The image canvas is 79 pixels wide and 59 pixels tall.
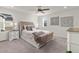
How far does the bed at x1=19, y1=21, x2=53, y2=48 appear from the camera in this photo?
2.19m

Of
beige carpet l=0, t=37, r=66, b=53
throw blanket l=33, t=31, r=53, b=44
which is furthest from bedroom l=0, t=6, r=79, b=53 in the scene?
throw blanket l=33, t=31, r=53, b=44

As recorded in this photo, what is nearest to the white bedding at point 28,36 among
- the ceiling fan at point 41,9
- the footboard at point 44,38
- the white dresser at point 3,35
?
the footboard at point 44,38

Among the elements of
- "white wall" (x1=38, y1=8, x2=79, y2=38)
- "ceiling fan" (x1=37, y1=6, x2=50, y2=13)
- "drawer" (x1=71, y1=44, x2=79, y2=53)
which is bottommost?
"drawer" (x1=71, y1=44, x2=79, y2=53)

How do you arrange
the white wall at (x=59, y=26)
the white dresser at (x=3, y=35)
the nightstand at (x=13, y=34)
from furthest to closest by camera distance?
the nightstand at (x=13, y=34) → the white dresser at (x=3, y=35) → the white wall at (x=59, y=26)

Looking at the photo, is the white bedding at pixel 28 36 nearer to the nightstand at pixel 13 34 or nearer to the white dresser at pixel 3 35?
the nightstand at pixel 13 34

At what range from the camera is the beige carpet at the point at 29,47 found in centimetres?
207

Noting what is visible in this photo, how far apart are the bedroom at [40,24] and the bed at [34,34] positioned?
8 cm

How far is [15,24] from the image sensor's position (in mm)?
2219

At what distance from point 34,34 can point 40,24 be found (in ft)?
0.95

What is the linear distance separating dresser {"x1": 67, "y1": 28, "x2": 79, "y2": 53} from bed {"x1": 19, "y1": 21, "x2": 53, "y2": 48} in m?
0.41

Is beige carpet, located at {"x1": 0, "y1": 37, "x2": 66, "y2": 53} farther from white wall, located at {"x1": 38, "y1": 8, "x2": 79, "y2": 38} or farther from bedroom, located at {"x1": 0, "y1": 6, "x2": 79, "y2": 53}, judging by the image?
white wall, located at {"x1": 38, "y1": 8, "x2": 79, "y2": 38}
